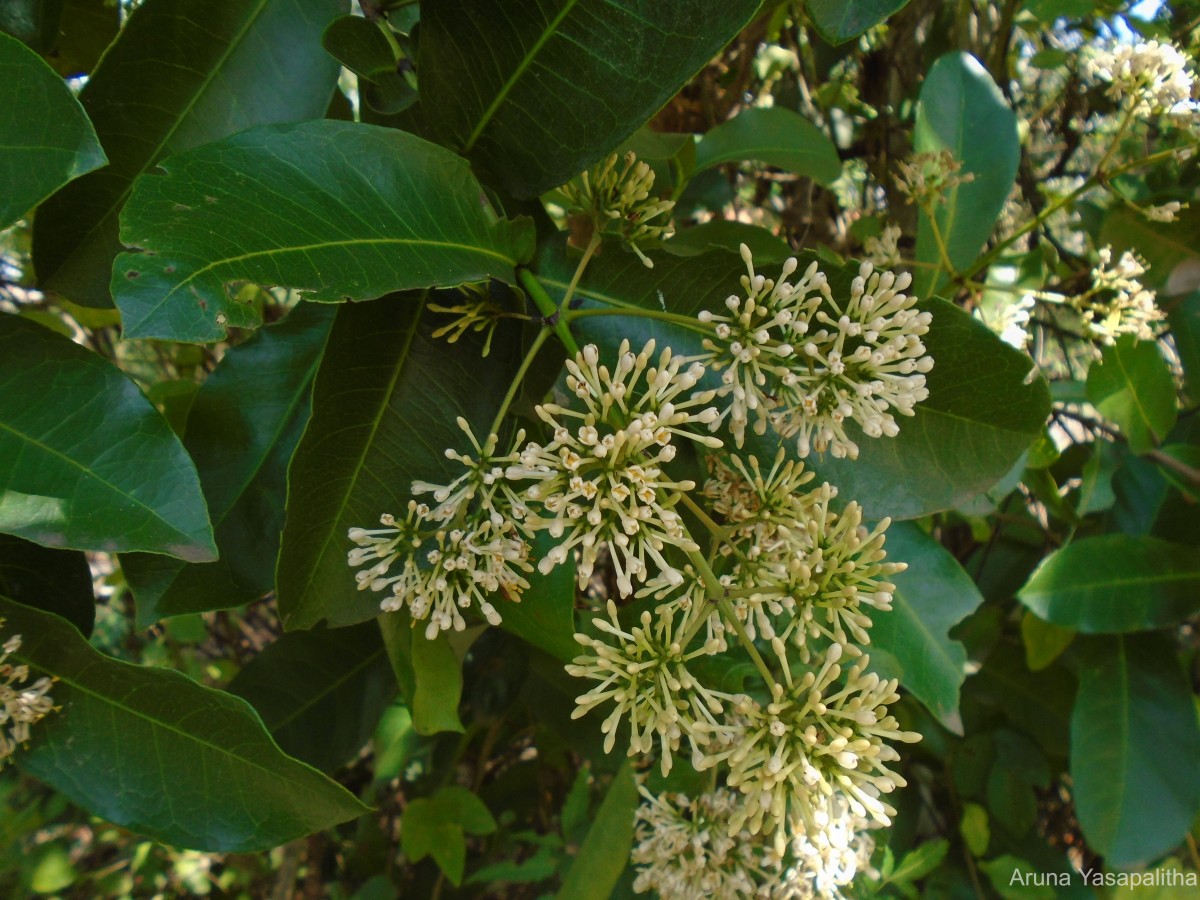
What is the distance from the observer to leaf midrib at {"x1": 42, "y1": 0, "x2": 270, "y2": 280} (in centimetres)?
97

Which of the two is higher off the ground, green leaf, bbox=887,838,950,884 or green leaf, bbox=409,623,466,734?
green leaf, bbox=409,623,466,734

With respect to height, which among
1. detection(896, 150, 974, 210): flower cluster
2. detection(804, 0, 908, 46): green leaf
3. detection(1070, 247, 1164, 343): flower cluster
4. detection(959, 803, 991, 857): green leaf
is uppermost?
detection(804, 0, 908, 46): green leaf

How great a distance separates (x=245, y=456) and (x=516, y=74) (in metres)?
0.58

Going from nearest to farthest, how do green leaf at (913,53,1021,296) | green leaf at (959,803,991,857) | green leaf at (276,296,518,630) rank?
green leaf at (276,296,518,630)
green leaf at (913,53,1021,296)
green leaf at (959,803,991,857)

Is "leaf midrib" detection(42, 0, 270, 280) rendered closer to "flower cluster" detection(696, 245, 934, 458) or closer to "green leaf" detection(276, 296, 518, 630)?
"green leaf" detection(276, 296, 518, 630)

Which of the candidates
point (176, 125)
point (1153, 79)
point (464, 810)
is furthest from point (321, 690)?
point (1153, 79)

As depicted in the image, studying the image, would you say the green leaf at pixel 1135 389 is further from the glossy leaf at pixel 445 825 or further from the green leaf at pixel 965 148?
the glossy leaf at pixel 445 825

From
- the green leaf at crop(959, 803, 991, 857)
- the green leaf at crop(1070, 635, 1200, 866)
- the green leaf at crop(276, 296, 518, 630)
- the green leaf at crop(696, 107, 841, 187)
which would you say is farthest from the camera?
the green leaf at crop(959, 803, 991, 857)

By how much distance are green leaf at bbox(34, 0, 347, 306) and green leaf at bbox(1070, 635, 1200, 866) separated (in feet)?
6.18

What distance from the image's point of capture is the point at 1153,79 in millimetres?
1423

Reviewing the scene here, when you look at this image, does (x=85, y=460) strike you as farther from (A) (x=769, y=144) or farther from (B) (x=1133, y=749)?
(B) (x=1133, y=749)

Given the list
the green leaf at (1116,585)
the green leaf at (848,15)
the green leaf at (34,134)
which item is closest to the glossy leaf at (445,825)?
the green leaf at (1116,585)

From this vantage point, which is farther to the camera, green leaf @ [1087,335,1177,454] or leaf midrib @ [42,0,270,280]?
green leaf @ [1087,335,1177,454]

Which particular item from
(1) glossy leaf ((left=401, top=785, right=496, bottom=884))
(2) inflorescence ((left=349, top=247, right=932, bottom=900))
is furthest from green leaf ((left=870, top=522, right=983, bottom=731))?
(1) glossy leaf ((left=401, top=785, right=496, bottom=884))
